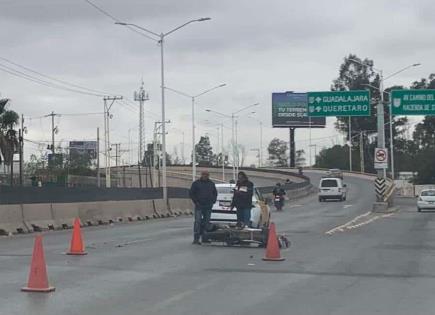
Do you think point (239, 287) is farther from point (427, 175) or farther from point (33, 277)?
point (427, 175)

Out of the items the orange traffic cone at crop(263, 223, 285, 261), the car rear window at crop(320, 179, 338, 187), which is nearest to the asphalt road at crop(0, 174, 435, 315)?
the orange traffic cone at crop(263, 223, 285, 261)

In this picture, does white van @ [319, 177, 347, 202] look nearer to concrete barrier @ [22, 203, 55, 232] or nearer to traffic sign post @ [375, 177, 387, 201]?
traffic sign post @ [375, 177, 387, 201]

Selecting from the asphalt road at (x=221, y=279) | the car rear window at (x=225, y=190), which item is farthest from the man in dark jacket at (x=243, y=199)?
the car rear window at (x=225, y=190)

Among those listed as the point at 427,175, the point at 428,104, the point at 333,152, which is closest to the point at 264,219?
the point at 428,104

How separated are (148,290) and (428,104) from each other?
1373 inches

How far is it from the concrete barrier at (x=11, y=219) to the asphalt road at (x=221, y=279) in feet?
10.3

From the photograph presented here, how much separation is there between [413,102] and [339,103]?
4.18 metres

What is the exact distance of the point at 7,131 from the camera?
46.0 m

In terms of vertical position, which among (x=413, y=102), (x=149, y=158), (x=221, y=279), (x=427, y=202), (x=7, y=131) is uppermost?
(x=413, y=102)

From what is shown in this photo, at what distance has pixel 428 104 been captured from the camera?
42.7 meters

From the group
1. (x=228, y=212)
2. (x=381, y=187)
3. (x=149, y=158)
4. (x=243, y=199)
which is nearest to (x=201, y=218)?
(x=243, y=199)

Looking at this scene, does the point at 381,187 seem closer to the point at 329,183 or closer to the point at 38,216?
the point at 329,183

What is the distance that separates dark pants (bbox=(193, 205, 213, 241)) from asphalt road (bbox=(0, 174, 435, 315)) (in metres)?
0.42

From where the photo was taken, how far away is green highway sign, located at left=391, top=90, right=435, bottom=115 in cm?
4272
